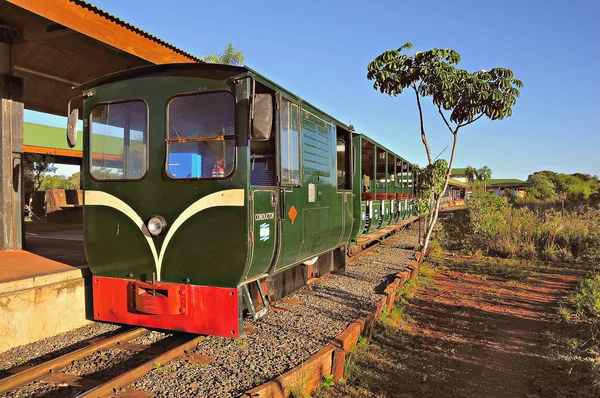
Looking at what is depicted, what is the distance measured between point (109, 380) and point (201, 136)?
90.4 inches

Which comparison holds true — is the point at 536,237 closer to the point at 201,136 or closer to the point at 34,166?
the point at 201,136

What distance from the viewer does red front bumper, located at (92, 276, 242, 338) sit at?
416 centimetres

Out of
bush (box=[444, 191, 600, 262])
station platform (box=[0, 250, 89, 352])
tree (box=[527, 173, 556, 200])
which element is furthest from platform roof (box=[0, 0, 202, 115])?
tree (box=[527, 173, 556, 200])

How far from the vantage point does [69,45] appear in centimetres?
Result: 815

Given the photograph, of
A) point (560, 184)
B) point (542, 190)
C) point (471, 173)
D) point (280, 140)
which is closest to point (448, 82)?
point (280, 140)

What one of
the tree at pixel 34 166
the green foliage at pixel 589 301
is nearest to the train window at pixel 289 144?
the green foliage at pixel 589 301

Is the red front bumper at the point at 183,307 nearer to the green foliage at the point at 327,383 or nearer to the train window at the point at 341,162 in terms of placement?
the green foliage at the point at 327,383

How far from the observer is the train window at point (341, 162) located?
7.78 metres

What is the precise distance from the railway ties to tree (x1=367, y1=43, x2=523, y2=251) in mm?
7518

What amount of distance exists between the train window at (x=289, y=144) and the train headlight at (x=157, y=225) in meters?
1.32

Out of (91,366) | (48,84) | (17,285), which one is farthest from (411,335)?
(48,84)

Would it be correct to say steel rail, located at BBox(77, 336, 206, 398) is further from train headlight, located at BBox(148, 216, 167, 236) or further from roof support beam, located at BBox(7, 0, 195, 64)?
roof support beam, located at BBox(7, 0, 195, 64)

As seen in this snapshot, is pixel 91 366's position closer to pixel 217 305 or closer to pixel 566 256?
pixel 217 305

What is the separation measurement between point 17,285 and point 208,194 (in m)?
2.36
